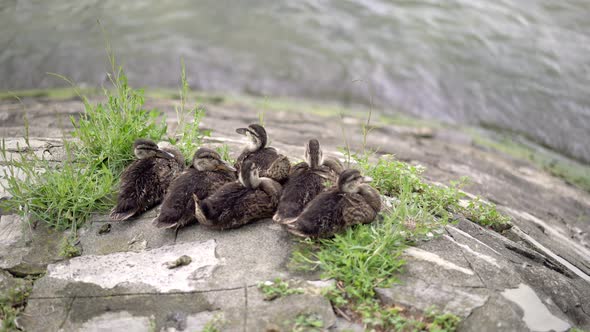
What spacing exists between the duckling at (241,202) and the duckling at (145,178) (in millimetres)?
560

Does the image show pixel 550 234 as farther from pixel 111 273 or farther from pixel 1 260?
pixel 1 260

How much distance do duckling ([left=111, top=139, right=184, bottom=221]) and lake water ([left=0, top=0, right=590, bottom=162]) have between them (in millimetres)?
5667

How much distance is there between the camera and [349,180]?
13.5 ft

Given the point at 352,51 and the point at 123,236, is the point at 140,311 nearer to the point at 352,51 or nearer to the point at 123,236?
the point at 123,236

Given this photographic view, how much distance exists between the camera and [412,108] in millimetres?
10164

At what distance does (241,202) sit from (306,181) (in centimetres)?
56

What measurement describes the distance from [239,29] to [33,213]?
7769mm

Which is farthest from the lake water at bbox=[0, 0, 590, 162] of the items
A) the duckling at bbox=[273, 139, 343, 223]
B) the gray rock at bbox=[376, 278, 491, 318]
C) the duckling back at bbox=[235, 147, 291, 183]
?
the gray rock at bbox=[376, 278, 491, 318]

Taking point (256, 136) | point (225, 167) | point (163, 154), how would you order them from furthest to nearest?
point (256, 136) → point (163, 154) → point (225, 167)

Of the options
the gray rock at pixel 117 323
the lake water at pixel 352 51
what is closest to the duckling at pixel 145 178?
the gray rock at pixel 117 323

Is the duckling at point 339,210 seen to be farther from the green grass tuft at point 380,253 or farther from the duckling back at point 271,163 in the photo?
the duckling back at point 271,163

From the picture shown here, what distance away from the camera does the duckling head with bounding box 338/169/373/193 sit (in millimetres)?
4117

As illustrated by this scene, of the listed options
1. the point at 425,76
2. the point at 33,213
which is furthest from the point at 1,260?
the point at 425,76

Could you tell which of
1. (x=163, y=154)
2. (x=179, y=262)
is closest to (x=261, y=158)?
(x=163, y=154)
